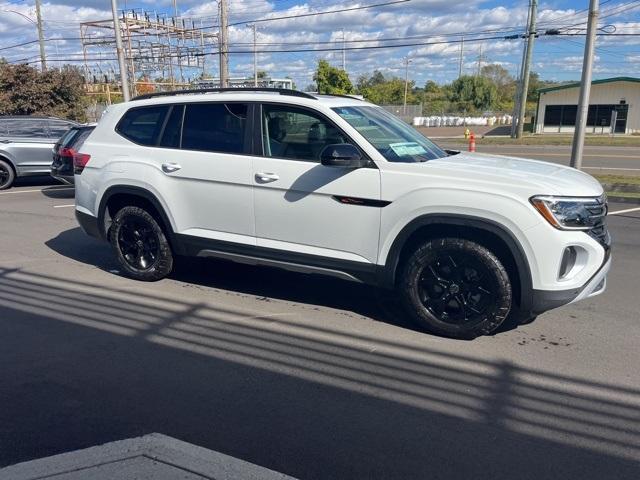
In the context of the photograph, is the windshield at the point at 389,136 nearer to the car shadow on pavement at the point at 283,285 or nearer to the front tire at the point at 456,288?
the front tire at the point at 456,288

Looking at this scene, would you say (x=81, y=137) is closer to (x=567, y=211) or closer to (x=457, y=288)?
(x=457, y=288)

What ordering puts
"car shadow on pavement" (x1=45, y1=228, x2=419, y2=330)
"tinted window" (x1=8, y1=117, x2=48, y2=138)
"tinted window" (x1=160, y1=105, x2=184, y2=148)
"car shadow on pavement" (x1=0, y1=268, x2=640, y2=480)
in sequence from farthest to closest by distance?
"tinted window" (x1=8, y1=117, x2=48, y2=138), "tinted window" (x1=160, y1=105, x2=184, y2=148), "car shadow on pavement" (x1=45, y1=228, x2=419, y2=330), "car shadow on pavement" (x1=0, y1=268, x2=640, y2=480)

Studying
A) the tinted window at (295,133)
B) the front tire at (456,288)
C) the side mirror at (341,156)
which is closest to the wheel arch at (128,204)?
the tinted window at (295,133)

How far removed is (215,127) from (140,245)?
5.22 feet

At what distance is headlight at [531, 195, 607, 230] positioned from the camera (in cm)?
421

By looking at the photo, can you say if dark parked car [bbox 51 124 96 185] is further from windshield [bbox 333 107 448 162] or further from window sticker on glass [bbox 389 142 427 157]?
window sticker on glass [bbox 389 142 427 157]

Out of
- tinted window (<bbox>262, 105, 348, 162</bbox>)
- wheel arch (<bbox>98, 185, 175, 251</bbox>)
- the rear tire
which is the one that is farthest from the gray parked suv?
tinted window (<bbox>262, 105, 348, 162</bbox>)

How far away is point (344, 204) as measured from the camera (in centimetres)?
484

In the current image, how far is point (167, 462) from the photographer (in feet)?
9.64

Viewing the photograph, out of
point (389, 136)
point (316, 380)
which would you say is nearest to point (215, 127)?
point (389, 136)

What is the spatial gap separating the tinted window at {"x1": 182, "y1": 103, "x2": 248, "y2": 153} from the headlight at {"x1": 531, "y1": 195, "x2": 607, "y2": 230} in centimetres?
264

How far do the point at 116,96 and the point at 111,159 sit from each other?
44.6 m

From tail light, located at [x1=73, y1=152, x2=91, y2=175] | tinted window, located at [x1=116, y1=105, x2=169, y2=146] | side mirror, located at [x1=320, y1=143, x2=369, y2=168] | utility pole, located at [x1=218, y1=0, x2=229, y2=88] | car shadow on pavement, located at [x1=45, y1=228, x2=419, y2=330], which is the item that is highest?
utility pole, located at [x1=218, y1=0, x2=229, y2=88]

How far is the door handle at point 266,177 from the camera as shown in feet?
16.8
